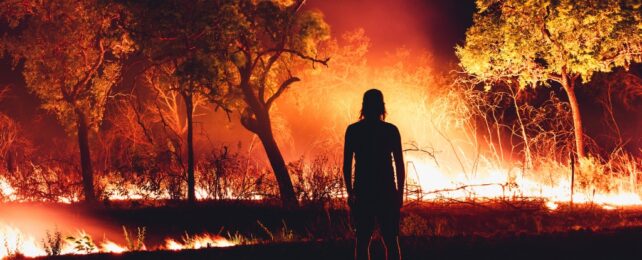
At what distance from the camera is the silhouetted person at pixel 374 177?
493cm

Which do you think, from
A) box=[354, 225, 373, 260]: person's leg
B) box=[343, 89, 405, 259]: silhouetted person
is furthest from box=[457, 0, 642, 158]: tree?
box=[354, 225, 373, 260]: person's leg

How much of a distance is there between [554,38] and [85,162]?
12.5 m

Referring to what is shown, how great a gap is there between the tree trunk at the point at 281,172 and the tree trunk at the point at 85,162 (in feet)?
15.2

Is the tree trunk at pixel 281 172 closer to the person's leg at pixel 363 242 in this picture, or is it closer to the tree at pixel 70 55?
the tree at pixel 70 55

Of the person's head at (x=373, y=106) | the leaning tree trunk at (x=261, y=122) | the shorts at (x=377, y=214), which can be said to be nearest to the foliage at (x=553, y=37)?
the leaning tree trunk at (x=261, y=122)

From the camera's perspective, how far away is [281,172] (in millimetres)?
13297

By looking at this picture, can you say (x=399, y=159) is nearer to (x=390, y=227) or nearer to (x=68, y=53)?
(x=390, y=227)

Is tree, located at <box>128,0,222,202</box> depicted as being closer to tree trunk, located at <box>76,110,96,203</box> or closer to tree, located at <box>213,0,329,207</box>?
tree, located at <box>213,0,329,207</box>

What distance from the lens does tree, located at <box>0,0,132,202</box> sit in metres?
14.5

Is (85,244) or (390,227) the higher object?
(390,227)

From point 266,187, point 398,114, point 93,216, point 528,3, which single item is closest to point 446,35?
point 398,114

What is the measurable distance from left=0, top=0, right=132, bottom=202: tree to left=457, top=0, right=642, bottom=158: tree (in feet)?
31.3

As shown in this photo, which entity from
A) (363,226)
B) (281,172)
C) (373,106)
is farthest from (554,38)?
(363,226)

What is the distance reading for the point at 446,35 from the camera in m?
37.0
